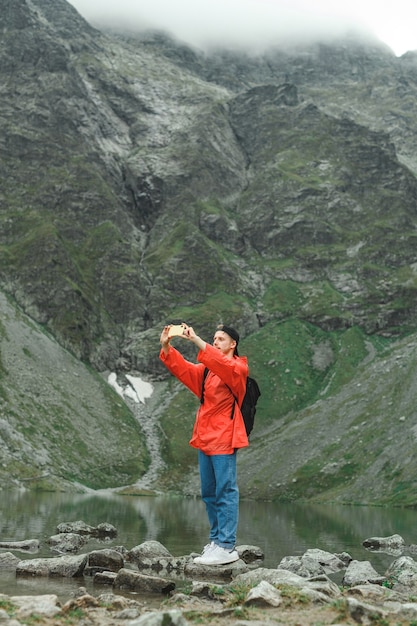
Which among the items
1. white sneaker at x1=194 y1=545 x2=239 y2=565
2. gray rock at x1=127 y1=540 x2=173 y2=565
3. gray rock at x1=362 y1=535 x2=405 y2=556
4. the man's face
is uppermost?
the man's face

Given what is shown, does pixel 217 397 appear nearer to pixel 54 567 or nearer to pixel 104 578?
pixel 104 578

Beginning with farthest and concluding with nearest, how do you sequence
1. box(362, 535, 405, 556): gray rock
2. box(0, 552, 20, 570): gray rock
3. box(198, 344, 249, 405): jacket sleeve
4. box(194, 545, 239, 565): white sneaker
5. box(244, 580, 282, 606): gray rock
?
box(362, 535, 405, 556): gray rock
box(194, 545, 239, 565): white sneaker
box(0, 552, 20, 570): gray rock
box(198, 344, 249, 405): jacket sleeve
box(244, 580, 282, 606): gray rock

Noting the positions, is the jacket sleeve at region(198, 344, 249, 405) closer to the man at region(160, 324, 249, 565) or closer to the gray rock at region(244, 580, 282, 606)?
the man at region(160, 324, 249, 565)

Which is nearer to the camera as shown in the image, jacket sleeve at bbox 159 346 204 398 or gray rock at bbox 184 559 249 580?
gray rock at bbox 184 559 249 580

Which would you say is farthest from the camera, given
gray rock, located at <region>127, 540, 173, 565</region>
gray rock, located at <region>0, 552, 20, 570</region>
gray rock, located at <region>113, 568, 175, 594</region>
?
gray rock, located at <region>127, 540, 173, 565</region>

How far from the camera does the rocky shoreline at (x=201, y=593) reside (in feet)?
28.4

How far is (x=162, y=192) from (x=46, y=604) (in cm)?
19172

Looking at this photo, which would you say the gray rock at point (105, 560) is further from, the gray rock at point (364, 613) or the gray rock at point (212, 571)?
the gray rock at point (364, 613)

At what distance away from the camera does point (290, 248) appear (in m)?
184

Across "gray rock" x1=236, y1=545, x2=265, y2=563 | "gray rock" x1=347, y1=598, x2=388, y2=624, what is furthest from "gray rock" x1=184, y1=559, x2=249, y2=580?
"gray rock" x1=347, y1=598, x2=388, y2=624

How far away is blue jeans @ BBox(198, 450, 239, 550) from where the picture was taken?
1401cm

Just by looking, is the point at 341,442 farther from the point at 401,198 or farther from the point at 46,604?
the point at 401,198

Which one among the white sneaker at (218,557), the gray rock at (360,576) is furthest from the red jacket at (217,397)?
the gray rock at (360,576)

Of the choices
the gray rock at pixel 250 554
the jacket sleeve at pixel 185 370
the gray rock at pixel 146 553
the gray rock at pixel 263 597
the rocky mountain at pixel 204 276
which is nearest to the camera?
the gray rock at pixel 263 597
